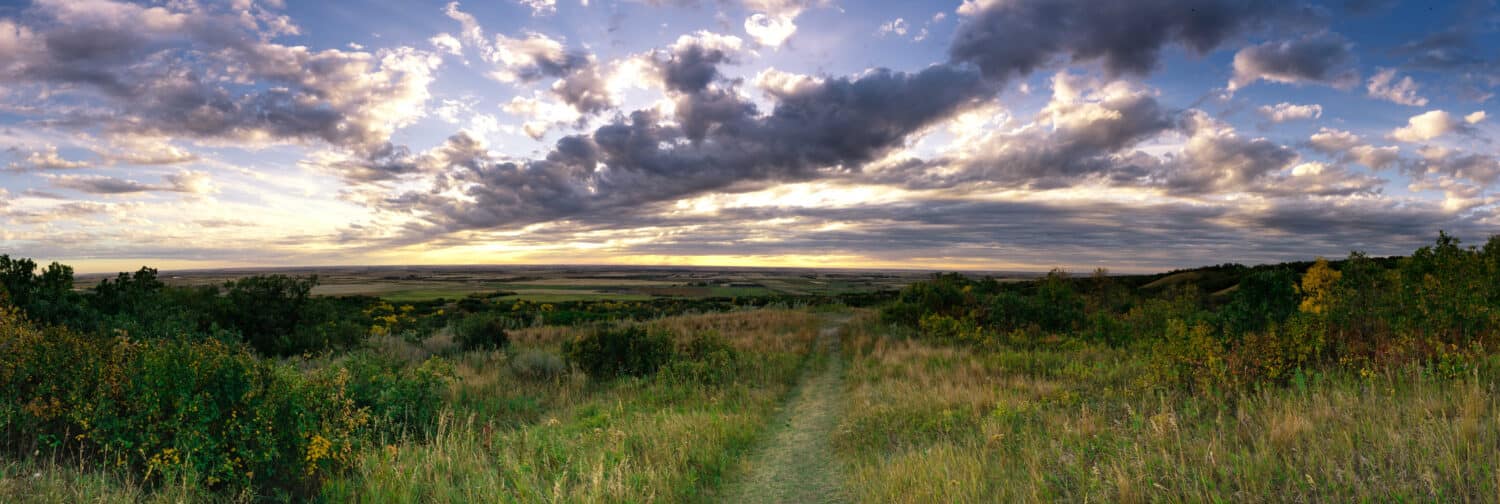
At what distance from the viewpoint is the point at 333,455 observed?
6.72 meters

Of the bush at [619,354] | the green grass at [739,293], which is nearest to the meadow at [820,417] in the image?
the bush at [619,354]

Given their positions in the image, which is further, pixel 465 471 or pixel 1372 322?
pixel 1372 322

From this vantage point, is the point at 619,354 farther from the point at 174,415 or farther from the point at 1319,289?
the point at 1319,289

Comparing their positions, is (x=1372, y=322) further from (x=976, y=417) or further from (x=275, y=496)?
(x=275, y=496)

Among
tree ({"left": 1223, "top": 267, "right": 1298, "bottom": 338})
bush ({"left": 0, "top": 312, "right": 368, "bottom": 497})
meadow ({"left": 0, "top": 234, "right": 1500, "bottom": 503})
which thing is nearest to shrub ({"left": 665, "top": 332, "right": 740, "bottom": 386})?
meadow ({"left": 0, "top": 234, "right": 1500, "bottom": 503})

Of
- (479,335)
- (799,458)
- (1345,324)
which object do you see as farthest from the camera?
(479,335)

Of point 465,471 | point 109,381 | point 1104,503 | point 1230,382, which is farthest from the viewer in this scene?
point 1230,382

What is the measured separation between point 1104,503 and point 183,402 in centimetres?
907

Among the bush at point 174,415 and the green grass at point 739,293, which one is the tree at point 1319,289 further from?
the green grass at point 739,293

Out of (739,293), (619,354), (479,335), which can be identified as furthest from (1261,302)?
(739,293)

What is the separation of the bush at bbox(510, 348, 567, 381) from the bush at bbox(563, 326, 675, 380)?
41 centimetres

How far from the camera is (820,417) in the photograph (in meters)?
11.2

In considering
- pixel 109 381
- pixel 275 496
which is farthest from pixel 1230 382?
pixel 109 381

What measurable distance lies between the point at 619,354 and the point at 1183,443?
12.8m
